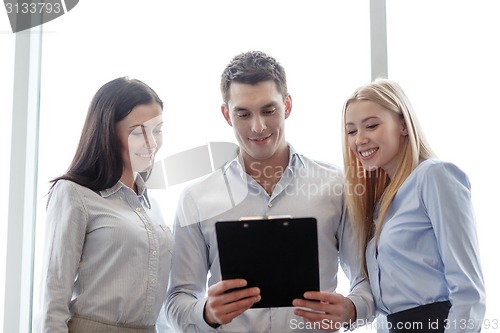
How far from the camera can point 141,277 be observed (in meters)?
1.49

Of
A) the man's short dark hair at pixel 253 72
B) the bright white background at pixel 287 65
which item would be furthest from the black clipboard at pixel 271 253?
the bright white background at pixel 287 65

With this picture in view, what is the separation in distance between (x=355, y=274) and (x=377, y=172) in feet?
1.01

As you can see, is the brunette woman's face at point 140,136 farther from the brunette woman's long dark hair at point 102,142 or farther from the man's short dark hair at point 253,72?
the man's short dark hair at point 253,72

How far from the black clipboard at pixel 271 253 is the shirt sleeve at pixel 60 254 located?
0.38 m

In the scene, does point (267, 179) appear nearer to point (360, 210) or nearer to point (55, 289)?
point (360, 210)

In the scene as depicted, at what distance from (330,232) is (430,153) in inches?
14.5

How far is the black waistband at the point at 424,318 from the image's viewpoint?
1.35m

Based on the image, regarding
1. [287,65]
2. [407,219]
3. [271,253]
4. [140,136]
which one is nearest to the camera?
[271,253]

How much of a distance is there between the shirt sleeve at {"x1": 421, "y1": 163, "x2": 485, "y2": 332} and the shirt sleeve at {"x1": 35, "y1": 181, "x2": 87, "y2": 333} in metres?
0.88

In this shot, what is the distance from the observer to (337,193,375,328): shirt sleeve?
152 centimetres

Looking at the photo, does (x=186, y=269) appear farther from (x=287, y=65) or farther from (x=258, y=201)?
(x=287, y=65)

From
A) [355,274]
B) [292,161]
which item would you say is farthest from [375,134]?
[355,274]

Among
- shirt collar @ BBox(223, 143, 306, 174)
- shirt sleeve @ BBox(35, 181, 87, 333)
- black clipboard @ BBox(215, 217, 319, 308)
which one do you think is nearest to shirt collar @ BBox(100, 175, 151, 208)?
shirt sleeve @ BBox(35, 181, 87, 333)

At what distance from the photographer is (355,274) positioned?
165cm
